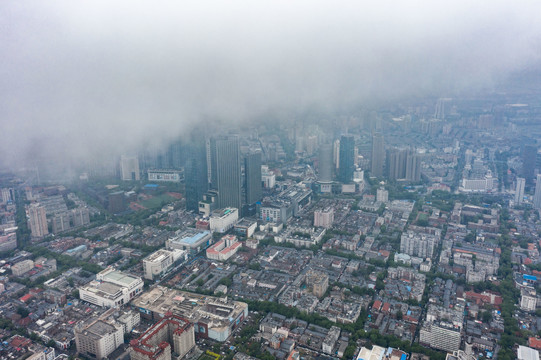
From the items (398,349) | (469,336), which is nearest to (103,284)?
(398,349)

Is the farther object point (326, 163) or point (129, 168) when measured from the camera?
point (129, 168)

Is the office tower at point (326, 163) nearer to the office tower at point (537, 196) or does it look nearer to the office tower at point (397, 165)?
the office tower at point (397, 165)

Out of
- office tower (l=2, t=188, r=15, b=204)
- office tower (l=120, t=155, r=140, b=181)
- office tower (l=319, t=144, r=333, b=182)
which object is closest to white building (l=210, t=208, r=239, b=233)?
office tower (l=319, t=144, r=333, b=182)

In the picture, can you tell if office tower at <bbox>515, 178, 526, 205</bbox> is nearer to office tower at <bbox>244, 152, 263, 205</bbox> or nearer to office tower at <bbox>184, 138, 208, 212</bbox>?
office tower at <bbox>244, 152, 263, 205</bbox>

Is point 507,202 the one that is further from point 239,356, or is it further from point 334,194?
point 239,356

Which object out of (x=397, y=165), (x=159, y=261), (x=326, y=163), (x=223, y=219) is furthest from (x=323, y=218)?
(x=397, y=165)

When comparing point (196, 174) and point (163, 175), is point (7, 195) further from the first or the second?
point (196, 174)
